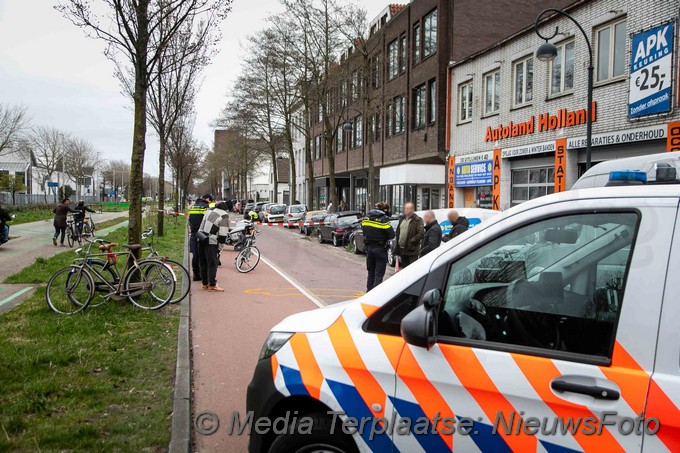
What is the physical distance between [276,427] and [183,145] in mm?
36192

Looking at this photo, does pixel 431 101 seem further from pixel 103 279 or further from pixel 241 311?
pixel 103 279

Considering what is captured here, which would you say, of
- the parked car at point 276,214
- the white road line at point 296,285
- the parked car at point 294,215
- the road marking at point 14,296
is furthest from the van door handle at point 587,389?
the parked car at point 276,214

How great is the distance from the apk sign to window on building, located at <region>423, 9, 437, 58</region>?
12236mm

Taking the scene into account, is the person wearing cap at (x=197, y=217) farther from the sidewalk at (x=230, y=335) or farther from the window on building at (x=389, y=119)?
the window on building at (x=389, y=119)

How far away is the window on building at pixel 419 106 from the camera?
2742 cm

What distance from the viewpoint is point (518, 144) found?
66.2 feet

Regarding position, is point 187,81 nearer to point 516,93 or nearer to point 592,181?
point 516,93

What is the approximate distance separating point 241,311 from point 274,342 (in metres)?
6.26

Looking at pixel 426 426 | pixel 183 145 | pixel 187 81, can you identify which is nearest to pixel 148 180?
pixel 183 145

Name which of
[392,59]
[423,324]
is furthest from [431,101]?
[423,324]

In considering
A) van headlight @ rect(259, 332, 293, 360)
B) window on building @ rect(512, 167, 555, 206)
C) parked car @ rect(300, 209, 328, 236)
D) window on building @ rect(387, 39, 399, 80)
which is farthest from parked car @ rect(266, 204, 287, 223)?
van headlight @ rect(259, 332, 293, 360)

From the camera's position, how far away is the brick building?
25281 millimetres

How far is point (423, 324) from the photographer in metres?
2.41

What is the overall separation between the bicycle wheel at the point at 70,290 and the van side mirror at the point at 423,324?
700 centimetres
